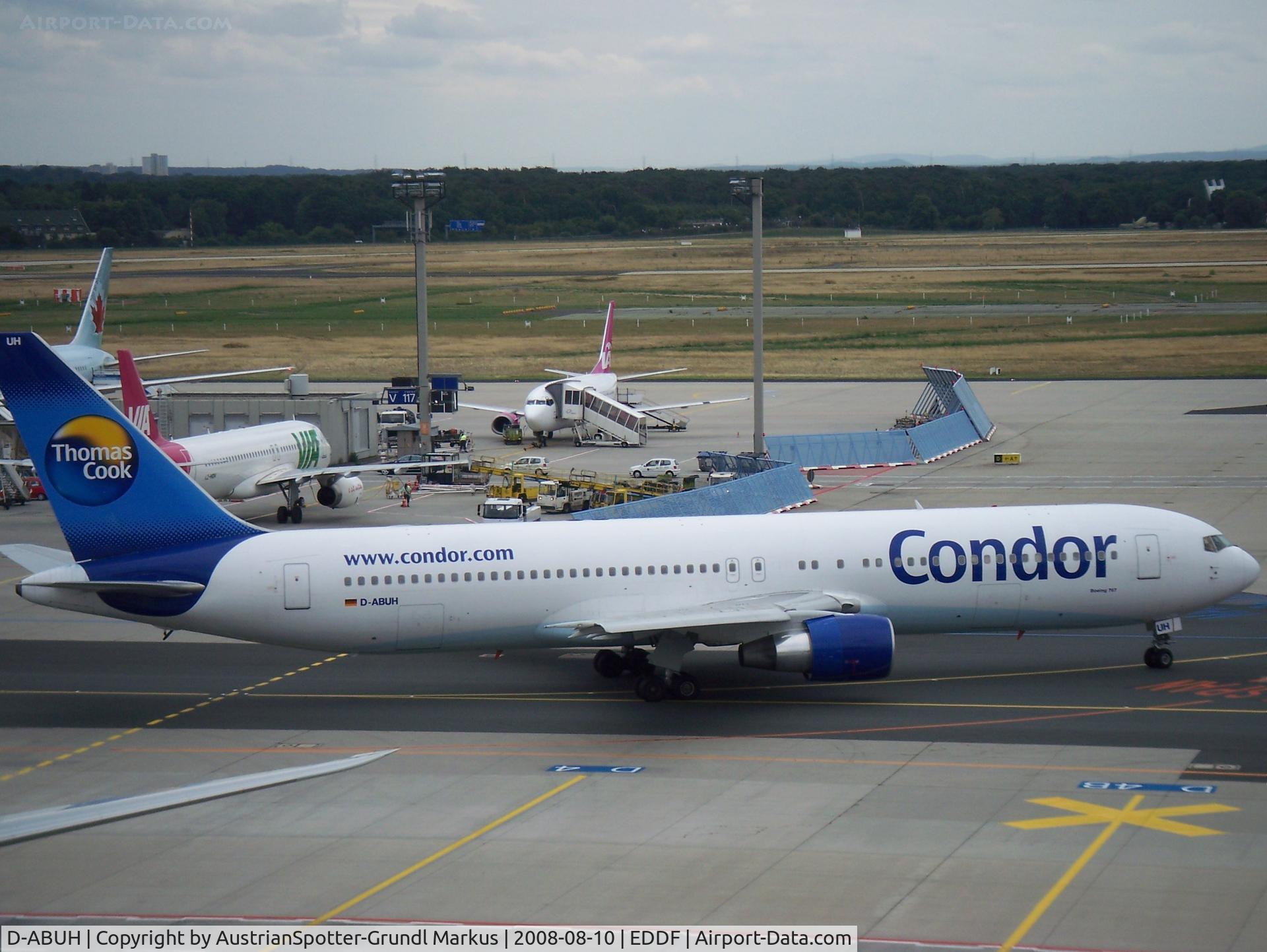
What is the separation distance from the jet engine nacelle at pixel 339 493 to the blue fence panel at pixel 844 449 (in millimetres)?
21154

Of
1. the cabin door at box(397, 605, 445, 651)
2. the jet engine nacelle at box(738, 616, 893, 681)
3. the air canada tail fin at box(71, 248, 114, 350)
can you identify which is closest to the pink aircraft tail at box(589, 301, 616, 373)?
the air canada tail fin at box(71, 248, 114, 350)

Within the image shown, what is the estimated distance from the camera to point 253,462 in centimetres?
6391

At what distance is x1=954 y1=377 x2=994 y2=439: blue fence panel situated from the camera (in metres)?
83.1

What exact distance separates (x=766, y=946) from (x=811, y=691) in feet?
52.5

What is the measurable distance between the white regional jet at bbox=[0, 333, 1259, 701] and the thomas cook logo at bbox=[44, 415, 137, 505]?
5 cm

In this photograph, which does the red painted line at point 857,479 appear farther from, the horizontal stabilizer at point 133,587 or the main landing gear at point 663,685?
the horizontal stabilizer at point 133,587

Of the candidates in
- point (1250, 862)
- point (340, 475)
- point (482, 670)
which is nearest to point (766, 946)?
point (1250, 862)

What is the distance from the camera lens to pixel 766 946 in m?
20.9

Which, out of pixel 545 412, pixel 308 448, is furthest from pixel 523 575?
pixel 545 412

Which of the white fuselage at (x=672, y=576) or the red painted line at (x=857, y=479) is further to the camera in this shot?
the red painted line at (x=857, y=479)

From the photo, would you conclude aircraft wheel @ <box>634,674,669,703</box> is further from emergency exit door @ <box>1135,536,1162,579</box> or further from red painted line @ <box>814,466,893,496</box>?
red painted line @ <box>814,466,893,496</box>

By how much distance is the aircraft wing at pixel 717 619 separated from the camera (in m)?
33.7

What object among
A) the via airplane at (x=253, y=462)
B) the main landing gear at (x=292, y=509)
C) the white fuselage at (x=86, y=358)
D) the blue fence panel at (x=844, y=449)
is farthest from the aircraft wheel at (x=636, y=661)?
the white fuselage at (x=86, y=358)

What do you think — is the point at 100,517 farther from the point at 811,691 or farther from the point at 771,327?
the point at 771,327
